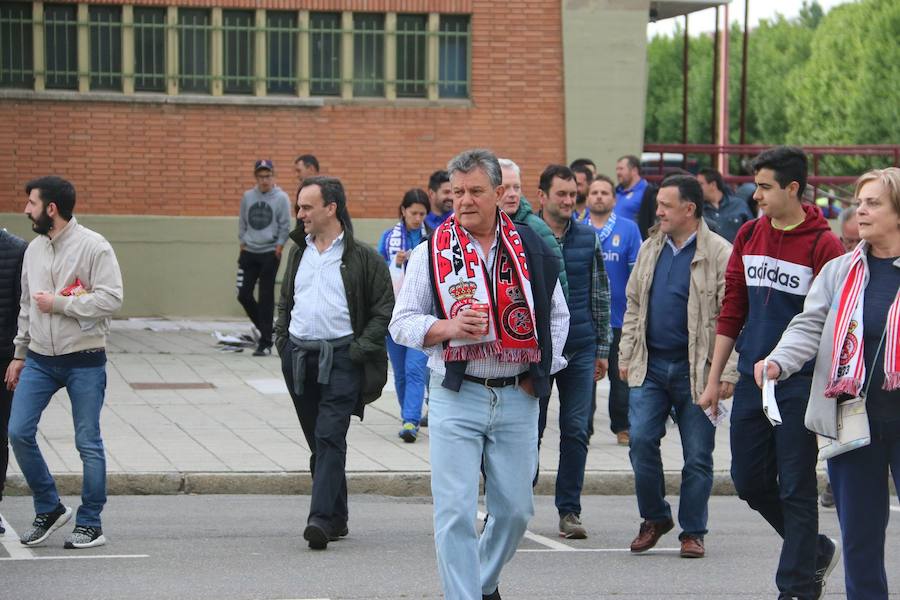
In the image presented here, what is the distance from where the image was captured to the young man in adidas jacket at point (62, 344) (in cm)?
807

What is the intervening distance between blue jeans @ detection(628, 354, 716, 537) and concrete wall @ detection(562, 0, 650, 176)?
12756 millimetres

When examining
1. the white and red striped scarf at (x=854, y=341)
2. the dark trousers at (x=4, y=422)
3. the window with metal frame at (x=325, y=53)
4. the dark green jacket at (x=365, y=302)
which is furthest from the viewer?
the window with metal frame at (x=325, y=53)

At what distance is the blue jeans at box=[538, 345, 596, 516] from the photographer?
869cm

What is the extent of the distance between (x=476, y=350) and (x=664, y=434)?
2.41m

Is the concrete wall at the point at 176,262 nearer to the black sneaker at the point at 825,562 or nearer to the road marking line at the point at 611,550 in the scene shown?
the road marking line at the point at 611,550

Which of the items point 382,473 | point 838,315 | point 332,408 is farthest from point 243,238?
point 838,315

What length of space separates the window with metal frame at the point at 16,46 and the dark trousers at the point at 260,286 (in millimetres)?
4938

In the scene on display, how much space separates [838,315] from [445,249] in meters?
1.55

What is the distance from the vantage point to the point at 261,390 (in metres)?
14.1

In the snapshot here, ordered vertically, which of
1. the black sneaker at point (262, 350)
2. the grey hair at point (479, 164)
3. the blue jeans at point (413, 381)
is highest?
the grey hair at point (479, 164)

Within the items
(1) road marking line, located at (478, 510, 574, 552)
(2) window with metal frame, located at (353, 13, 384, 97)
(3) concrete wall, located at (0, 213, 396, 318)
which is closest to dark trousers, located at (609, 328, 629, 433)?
(1) road marking line, located at (478, 510, 574, 552)

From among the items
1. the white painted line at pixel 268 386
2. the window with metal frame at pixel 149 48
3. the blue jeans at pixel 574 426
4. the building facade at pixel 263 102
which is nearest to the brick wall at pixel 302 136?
the building facade at pixel 263 102

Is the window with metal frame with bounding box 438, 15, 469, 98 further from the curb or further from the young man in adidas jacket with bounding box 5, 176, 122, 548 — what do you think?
the young man in adidas jacket with bounding box 5, 176, 122, 548

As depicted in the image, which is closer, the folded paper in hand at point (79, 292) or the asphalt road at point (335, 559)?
the asphalt road at point (335, 559)
